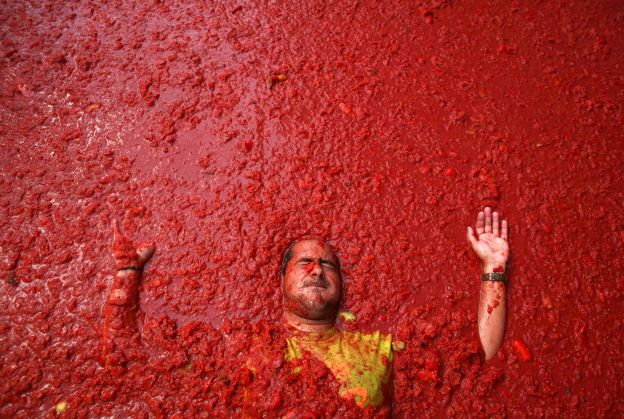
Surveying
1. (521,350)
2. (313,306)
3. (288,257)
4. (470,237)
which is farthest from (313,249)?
(521,350)

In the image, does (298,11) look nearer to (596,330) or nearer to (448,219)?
(448,219)

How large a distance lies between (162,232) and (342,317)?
3.85ft

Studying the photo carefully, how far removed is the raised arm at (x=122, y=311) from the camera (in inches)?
84.0

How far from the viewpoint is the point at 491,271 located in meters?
2.38

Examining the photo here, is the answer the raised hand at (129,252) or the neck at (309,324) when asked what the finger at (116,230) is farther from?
the neck at (309,324)

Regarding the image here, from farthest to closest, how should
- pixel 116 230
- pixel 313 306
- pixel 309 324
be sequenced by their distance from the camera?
pixel 116 230 < pixel 309 324 < pixel 313 306

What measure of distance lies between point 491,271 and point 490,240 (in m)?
0.20

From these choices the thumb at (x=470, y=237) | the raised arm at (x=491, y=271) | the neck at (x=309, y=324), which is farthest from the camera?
the thumb at (x=470, y=237)

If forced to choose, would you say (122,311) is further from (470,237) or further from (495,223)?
(495,223)

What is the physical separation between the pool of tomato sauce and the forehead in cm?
13

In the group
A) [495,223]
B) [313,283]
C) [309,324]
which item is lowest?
[309,324]

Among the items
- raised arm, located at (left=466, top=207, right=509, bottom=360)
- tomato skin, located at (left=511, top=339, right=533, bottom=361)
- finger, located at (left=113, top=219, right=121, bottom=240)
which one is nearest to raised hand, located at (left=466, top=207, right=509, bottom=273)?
raised arm, located at (left=466, top=207, right=509, bottom=360)

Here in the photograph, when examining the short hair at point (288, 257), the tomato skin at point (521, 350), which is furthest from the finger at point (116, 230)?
the tomato skin at point (521, 350)

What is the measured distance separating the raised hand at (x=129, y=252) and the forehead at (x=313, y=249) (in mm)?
848
